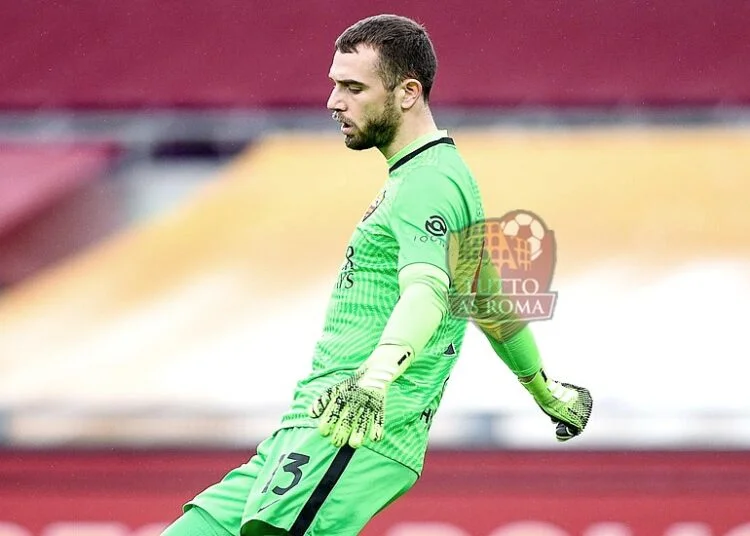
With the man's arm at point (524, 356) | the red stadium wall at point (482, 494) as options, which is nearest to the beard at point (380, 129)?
the man's arm at point (524, 356)

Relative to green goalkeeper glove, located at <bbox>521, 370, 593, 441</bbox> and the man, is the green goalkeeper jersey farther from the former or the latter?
green goalkeeper glove, located at <bbox>521, 370, 593, 441</bbox>

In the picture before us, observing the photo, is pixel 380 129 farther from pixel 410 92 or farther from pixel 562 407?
pixel 562 407

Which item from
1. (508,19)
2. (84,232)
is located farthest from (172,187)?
(508,19)

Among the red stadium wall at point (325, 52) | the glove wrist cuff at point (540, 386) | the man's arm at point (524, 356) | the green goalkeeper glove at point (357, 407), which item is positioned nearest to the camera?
the green goalkeeper glove at point (357, 407)

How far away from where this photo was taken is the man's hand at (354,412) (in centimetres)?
236

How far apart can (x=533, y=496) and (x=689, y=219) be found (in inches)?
53.0

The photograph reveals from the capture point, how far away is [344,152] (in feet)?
19.0

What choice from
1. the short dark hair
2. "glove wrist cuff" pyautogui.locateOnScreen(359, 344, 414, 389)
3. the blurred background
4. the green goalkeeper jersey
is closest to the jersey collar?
the green goalkeeper jersey

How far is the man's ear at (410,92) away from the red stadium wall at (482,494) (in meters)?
3.07

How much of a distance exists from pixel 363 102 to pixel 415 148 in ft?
0.47

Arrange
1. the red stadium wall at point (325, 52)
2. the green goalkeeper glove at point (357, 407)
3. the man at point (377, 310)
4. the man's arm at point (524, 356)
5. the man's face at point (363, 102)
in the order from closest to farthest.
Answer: the green goalkeeper glove at point (357, 407)
the man at point (377, 310)
the man's face at point (363, 102)
the man's arm at point (524, 356)
the red stadium wall at point (325, 52)

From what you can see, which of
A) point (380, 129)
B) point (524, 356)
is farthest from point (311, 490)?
Answer: point (380, 129)

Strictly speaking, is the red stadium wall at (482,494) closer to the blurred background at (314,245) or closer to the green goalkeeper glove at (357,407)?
the blurred background at (314,245)

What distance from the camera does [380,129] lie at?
9.12 feet
